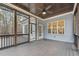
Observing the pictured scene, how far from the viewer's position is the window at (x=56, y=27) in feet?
40.1

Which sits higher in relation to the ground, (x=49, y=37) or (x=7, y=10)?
(x=7, y=10)

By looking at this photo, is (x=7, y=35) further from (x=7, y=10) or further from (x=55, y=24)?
(x=55, y=24)

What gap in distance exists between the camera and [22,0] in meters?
3.73

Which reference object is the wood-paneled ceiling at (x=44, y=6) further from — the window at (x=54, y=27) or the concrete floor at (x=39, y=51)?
the window at (x=54, y=27)

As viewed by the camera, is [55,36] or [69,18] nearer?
[69,18]

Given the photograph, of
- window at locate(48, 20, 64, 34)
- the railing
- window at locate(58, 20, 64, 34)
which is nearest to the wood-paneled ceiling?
the railing

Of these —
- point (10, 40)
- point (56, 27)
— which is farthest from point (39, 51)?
point (56, 27)

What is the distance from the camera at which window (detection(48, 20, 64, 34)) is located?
12.2 meters

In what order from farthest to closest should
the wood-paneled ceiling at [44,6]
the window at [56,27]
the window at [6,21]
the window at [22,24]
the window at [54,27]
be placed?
the window at [54,27]
the window at [56,27]
the window at [22,24]
the wood-paneled ceiling at [44,6]
the window at [6,21]

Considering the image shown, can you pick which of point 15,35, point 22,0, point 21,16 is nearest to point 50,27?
point 21,16

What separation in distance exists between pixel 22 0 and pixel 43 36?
425 inches

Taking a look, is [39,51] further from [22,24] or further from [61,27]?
[61,27]

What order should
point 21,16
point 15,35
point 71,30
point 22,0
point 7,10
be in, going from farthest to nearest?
point 71,30, point 21,16, point 15,35, point 7,10, point 22,0

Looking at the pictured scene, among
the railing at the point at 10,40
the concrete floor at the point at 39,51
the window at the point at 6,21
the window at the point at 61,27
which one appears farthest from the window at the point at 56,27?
the window at the point at 6,21
